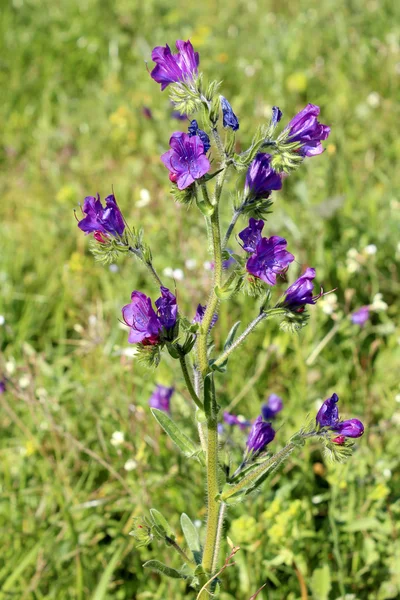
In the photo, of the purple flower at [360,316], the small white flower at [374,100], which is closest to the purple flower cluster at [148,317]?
the purple flower at [360,316]

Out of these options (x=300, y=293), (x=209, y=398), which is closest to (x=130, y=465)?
(x=209, y=398)

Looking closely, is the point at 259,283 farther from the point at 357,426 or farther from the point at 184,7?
the point at 184,7

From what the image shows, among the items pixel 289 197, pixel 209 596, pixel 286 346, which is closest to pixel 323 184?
pixel 289 197

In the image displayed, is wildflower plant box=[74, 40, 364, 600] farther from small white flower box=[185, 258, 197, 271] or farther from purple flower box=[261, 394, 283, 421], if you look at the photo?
small white flower box=[185, 258, 197, 271]

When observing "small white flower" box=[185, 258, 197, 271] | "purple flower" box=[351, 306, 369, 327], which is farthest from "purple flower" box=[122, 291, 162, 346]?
"small white flower" box=[185, 258, 197, 271]

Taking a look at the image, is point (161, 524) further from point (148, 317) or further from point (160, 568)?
point (148, 317)

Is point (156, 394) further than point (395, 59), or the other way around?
point (395, 59)

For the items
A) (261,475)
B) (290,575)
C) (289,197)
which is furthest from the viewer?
(289,197)
